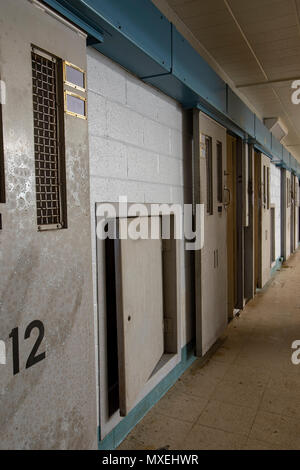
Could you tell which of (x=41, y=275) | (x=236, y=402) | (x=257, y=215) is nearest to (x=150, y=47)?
(x=41, y=275)

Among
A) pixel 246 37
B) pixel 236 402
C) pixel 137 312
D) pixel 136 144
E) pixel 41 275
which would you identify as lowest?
pixel 236 402

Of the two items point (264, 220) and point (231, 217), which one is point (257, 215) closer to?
point (264, 220)

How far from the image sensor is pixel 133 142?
7.38 feet

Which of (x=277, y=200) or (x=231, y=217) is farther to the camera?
(x=277, y=200)

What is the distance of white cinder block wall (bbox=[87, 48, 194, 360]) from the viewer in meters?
1.89

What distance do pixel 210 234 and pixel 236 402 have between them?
1.44m

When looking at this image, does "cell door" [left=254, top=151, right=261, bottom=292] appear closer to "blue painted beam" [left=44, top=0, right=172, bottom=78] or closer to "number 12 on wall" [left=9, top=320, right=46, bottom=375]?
"blue painted beam" [left=44, top=0, right=172, bottom=78]

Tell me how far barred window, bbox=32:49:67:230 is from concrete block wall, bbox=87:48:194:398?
439 millimetres

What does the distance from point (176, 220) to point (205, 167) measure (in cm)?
66

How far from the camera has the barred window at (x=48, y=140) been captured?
4.30ft

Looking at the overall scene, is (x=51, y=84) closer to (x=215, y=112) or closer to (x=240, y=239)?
(x=215, y=112)

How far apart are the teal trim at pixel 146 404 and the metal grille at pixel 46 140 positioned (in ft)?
4.22

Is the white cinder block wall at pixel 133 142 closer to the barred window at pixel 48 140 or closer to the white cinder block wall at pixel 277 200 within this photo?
the barred window at pixel 48 140

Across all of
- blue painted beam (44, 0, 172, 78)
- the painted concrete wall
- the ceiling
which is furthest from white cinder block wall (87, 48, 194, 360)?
the ceiling
